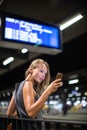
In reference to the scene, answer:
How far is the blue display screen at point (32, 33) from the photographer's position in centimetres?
484

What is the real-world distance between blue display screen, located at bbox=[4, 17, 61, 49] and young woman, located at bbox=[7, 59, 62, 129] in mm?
2723

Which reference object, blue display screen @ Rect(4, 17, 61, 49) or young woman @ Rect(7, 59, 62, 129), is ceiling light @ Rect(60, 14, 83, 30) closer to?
blue display screen @ Rect(4, 17, 61, 49)

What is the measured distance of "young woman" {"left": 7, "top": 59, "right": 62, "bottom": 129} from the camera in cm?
186

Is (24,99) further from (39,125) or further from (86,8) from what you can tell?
(86,8)

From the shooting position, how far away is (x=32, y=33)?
5074 mm

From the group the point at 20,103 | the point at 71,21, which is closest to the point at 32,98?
the point at 20,103

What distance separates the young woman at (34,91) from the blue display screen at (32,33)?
107 inches

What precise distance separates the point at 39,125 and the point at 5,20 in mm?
3395

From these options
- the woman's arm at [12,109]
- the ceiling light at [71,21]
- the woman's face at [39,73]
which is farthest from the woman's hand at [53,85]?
the ceiling light at [71,21]

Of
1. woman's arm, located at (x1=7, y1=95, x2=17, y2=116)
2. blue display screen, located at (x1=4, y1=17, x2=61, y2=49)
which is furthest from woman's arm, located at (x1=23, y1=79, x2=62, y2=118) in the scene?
blue display screen, located at (x1=4, y1=17, x2=61, y2=49)

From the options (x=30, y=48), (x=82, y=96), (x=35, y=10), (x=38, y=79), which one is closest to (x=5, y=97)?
(x=82, y=96)

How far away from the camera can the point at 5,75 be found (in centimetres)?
1547

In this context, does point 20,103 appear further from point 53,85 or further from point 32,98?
point 53,85

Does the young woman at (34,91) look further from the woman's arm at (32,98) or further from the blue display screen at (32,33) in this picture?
the blue display screen at (32,33)
